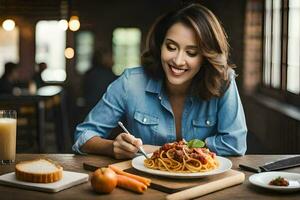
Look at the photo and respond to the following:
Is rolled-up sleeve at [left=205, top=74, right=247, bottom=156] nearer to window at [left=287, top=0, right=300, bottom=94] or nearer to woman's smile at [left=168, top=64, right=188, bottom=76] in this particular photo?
woman's smile at [left=168, top=64, right=188, bottom=76]

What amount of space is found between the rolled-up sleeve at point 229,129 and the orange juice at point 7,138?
0.73 metres

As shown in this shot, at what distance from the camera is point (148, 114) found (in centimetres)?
243

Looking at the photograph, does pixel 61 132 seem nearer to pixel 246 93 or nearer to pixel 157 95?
pixel 246 93

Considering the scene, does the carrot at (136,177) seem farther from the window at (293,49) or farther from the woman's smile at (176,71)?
the window at (293,49)

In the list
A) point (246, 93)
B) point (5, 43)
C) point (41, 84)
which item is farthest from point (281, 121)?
point (5, 43)

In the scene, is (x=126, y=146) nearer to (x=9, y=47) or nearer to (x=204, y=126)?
(x=204, y=126)

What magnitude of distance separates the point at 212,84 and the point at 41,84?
6.92 metres

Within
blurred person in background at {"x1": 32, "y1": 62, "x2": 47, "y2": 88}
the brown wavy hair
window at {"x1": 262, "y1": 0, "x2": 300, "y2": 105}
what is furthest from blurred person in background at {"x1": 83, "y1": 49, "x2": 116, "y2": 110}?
the brown wavy hair

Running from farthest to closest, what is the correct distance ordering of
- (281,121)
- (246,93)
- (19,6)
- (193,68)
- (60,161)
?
1. (19,6)
2. (246,93)
3. (281,121)
4. (193,68)
5. (60,161)

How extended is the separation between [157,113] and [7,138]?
0.63m

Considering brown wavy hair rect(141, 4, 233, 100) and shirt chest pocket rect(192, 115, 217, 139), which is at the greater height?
brown wavy hair rect(141, 4, 233, 100)

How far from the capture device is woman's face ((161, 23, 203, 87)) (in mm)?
2277

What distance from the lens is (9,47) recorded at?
33.3 feet

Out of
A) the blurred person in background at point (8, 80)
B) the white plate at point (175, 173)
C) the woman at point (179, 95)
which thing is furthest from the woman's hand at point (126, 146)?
the blurred person in background at point (8, 80)
